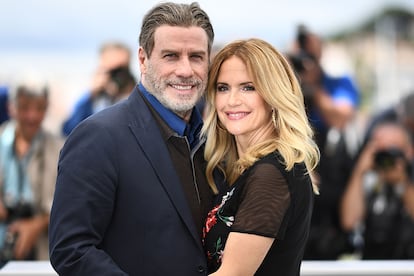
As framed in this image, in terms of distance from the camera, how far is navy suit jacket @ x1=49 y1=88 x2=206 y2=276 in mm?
2324

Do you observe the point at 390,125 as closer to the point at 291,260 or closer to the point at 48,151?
the point at 48,151

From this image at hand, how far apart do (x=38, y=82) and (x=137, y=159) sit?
2.54m

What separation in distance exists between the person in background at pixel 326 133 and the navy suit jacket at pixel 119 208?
229 cm

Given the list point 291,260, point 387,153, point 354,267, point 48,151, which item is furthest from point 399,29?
point 291,260

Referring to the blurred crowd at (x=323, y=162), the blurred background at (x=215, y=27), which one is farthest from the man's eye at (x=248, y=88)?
the blurred background at (x=215, y=27)

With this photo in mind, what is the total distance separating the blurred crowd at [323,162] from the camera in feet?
14.9

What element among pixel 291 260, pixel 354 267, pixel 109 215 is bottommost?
pixel 354 267

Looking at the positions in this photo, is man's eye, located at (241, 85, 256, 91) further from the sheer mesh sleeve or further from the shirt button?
the shirt button

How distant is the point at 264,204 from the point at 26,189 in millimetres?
2450

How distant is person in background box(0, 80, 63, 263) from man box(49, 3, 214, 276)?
2.06 m

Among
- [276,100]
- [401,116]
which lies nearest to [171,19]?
[276,100]

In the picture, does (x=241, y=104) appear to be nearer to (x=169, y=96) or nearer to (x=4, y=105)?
(x=169, y=96)

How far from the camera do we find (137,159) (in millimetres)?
2432

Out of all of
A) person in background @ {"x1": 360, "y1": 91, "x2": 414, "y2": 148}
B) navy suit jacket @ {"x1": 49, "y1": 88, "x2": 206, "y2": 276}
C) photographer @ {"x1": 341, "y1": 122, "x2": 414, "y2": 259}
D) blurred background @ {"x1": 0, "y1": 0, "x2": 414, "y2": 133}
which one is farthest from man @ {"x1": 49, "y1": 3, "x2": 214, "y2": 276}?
blurred background @ {"x1": 0, "y1": 0, "x2": 414, "y2": 133}
